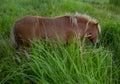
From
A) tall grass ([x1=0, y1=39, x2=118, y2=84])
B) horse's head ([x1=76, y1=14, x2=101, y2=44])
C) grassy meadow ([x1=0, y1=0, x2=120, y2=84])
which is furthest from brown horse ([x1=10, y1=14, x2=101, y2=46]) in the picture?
tall grass ([x1=0, y1=39, x2=118, y2=84])

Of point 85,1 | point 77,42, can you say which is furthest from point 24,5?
point 77,42

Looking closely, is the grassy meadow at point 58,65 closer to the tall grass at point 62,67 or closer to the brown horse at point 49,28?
the tall grass at point 62,67

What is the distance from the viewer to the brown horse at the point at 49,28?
16.1 ft

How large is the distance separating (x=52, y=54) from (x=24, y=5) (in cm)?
440

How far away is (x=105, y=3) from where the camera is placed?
10234mm

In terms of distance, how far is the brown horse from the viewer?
4.91 metres

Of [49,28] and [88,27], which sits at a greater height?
[49,28]

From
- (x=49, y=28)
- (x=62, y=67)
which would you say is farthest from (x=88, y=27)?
(x=62, y=67)

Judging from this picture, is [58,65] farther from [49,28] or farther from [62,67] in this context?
[49,28]

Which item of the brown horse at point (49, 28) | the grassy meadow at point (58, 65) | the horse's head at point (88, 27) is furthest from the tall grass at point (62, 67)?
the horse's head at point (88, 27)

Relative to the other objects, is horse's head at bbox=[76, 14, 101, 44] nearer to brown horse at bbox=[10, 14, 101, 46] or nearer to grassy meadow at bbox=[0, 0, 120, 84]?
brown horse at bbox=[10, 14, 101, 46]

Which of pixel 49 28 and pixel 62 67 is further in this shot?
pixel 49 28

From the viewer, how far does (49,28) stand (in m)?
5.04

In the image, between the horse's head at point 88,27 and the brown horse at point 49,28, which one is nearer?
the brown horse at point 49,28
